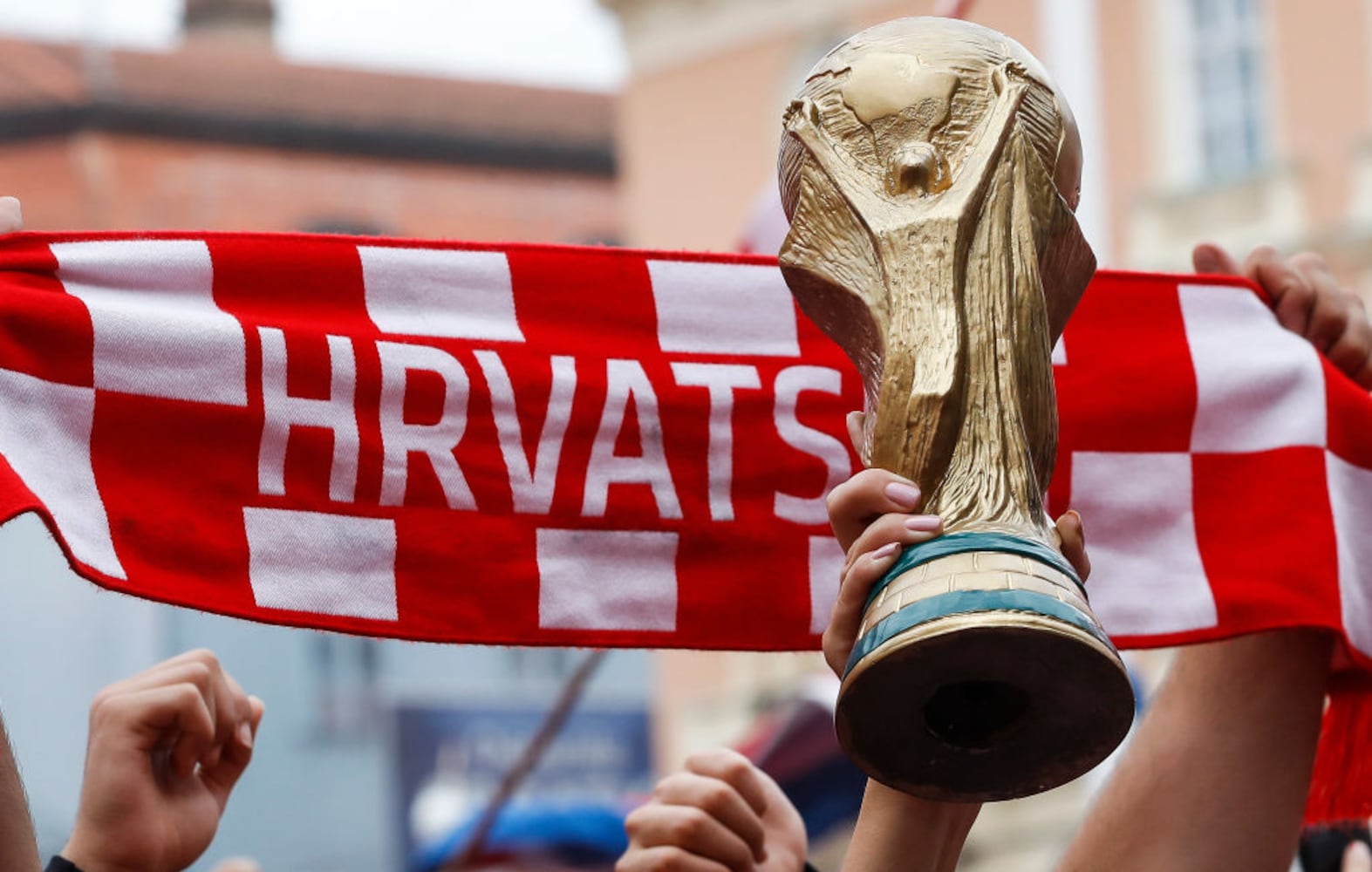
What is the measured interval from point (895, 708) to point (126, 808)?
0.93 m

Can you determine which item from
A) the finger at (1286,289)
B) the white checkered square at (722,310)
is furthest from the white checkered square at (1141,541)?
the white checkered square at (722,310)

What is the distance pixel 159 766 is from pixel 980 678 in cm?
103

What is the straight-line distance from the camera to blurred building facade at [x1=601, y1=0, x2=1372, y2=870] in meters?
16.0

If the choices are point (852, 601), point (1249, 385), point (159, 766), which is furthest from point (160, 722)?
point (1249, 385)

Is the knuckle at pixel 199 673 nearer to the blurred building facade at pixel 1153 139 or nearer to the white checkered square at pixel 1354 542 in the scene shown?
the white checkered square at pixel 1354 542

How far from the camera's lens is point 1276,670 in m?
2.57

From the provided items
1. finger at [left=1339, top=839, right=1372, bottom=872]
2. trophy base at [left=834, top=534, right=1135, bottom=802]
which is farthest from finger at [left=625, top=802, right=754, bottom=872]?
finger at [left=1339, top=839, right=1372, bottom=872]

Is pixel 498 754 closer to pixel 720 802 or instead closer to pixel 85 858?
pixel 720 802

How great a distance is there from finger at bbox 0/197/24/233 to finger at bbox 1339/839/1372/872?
5.66 feet

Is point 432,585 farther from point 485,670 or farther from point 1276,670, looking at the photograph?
point 485,670

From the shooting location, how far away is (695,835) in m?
2.39

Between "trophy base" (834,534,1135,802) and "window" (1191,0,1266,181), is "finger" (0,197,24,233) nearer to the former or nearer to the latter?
"trophy base" (834,534,1135,802)

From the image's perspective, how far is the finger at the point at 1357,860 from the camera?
9.79ft

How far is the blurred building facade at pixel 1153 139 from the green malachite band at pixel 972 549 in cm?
1264
